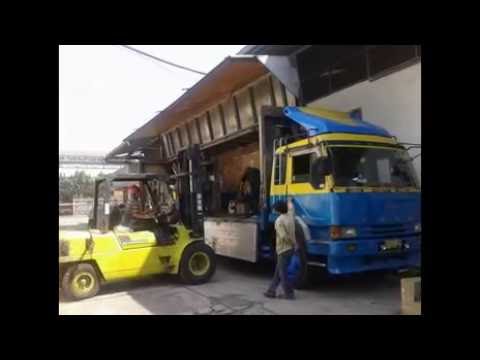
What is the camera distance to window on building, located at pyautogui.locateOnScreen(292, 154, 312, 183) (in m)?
6.71

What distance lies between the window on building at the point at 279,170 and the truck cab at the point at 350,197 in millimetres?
52

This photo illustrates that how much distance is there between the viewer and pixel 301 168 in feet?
22.5

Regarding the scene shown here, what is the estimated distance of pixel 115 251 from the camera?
6766mm

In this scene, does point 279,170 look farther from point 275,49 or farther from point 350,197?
point 275,49

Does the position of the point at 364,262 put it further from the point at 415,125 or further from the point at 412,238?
the point at 415,125

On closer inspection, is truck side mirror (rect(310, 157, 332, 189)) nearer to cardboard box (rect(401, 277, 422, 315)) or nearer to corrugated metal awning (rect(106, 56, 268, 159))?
cardboard box (rect(401, 277, 422, 315))

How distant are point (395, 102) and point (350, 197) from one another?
3198mm

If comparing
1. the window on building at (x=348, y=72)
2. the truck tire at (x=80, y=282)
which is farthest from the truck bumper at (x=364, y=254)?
the window on building at (x=348, y=72)

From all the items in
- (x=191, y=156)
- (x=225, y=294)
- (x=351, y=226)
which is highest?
(x=191, y=156)

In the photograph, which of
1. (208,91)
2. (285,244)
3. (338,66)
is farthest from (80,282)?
(338,66)

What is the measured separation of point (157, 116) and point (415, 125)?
6260 millimetres

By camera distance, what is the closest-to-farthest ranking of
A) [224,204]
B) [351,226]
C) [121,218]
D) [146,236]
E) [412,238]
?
[351,226] < [412,238] < [146,236] < [121,218] < [224,204]

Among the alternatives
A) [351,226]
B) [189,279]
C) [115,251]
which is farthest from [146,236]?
[351,226]

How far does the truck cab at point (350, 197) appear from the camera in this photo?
20.1ft
